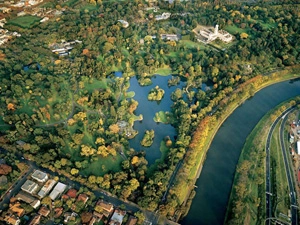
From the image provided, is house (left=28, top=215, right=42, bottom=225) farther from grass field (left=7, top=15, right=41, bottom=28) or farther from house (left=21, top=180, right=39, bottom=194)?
grass field (left=7, top=15, right=41, bottom=28)

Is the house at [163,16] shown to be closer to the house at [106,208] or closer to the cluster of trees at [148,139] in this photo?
the cluster of trees at [148,139]

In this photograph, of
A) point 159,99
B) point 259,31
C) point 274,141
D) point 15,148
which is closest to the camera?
point 15,148

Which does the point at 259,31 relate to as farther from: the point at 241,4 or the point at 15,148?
the point at 15,148

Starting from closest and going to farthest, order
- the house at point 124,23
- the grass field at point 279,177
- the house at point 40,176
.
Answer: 1. the grass field at point 279,177
2. the house at point 40,176
3. the house at point 124,23

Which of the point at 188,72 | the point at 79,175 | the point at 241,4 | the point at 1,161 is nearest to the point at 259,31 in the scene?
the point at 241,4

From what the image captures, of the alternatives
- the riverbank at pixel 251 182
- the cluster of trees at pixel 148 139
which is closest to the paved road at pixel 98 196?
the riverbank at pixel 251 182

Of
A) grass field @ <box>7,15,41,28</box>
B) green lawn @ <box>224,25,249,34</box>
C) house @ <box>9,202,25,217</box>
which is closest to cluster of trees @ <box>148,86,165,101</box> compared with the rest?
house @ <box>9,202,25,217</box>

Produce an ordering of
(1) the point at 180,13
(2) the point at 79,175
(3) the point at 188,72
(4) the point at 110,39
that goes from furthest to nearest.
→ (1) the point at 180,13 < (4) the point at 110,39 < (3) the point at 188,72 < (2) the point at 79,175
